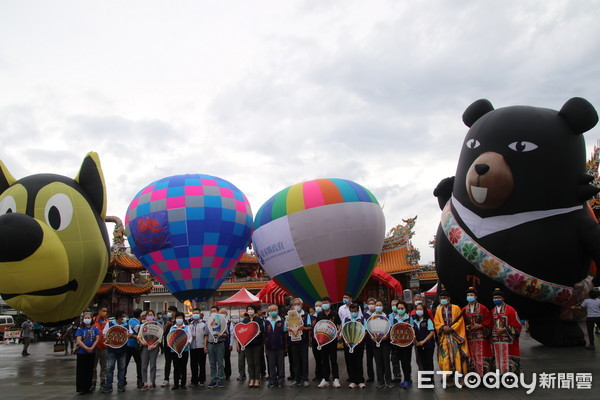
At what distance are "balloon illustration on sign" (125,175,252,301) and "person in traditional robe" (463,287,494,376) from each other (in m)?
16.2

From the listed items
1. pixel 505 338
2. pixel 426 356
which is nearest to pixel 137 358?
pixel 426 356

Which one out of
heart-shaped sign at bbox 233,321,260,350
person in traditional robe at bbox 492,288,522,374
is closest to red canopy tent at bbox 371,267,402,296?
heart-shaped sign at bbox 233,321,260,350

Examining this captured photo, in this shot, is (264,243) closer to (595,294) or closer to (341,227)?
(341,227)

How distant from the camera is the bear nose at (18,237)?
36.9 feet

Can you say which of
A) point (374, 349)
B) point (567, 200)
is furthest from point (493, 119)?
point (374, 349)

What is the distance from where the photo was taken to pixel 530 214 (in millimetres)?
10391

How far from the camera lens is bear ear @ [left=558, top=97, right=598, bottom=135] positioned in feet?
34.9

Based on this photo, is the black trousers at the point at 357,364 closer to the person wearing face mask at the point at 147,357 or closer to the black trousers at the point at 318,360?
the black trousers at the point at 318,360

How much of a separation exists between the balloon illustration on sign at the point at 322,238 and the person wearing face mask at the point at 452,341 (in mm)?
9566

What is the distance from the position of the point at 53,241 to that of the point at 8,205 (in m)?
1.88

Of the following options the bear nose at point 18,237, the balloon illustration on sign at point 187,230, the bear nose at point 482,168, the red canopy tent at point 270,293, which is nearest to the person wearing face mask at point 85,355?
the bear nose at point 18,237

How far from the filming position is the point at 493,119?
1108 cm

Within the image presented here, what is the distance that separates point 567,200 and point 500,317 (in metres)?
4.13

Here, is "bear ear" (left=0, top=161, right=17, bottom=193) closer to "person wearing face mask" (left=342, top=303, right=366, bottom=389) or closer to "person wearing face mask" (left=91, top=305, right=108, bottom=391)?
"person wearing face mask" (left=91, top=305, right=108, bottom=391)
